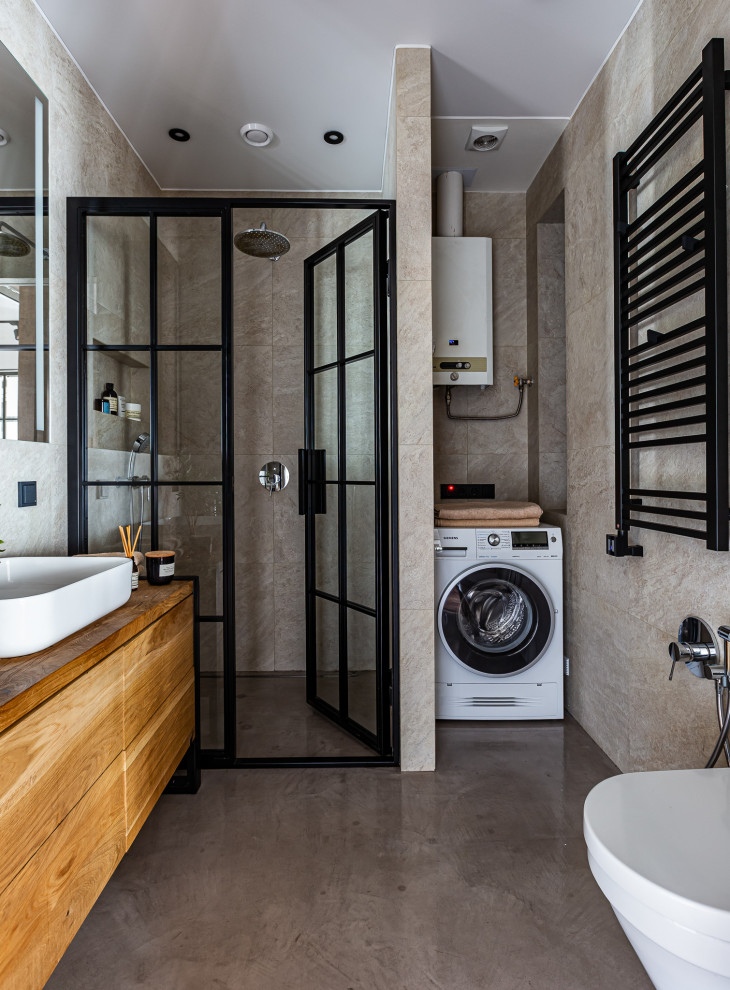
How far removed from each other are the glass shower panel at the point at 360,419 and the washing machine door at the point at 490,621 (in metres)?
0.68

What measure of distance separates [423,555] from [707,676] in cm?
101

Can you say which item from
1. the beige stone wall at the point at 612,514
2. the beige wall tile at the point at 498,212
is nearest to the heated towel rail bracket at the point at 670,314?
the beige stone wall at the point at 612,514

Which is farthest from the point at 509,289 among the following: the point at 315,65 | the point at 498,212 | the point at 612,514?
the point at 612,514

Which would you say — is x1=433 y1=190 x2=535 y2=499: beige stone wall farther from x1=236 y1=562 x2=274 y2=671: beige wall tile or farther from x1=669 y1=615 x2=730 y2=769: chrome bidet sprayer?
x1=669 y1=615 x2=730 y2=769: chrome bidet sprayer

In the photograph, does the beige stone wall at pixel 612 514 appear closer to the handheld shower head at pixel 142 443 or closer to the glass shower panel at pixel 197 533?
the glass shower panel at pixel 197 533

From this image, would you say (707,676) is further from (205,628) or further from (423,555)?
(205,628)

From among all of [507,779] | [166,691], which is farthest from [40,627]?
[507,779]

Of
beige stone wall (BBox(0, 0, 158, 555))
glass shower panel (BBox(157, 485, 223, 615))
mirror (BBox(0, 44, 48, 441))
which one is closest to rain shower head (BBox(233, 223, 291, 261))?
beige stone wall (BBox(0, 0, 158, 555))

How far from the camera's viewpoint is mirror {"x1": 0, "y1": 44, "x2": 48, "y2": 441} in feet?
5.72

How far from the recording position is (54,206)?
2.04 metres

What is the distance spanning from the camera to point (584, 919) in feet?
4.82

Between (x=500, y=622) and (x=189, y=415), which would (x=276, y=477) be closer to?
(x=189, y=415)

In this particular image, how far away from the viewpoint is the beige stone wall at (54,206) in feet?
5.90

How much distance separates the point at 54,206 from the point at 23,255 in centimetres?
33
